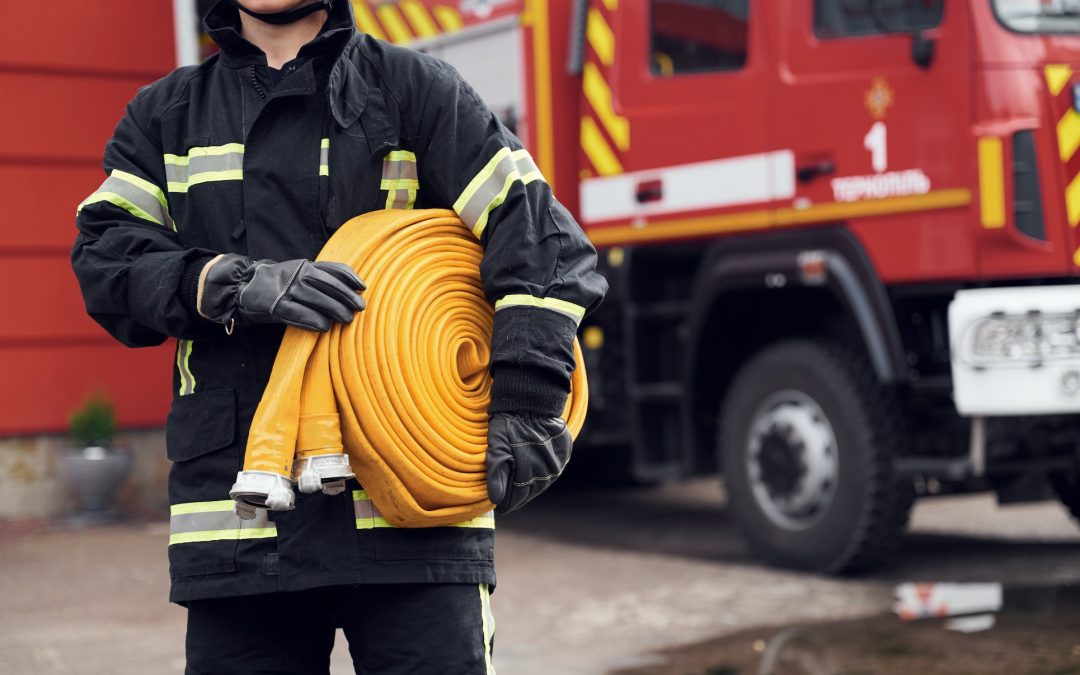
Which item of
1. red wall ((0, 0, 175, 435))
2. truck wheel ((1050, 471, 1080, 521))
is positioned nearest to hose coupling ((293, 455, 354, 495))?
truck wheel ((1050, 471, 1080, 521))

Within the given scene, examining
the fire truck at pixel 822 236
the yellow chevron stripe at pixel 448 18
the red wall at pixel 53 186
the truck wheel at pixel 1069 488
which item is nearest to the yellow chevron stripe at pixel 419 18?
the yellow chevron stripe at pixel 448 18

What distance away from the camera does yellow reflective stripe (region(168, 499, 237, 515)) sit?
2.54 metres

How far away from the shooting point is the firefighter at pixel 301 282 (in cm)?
251

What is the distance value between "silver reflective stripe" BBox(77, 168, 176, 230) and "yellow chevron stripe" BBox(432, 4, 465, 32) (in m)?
5.69

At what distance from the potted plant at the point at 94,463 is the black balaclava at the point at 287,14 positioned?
5.78 m

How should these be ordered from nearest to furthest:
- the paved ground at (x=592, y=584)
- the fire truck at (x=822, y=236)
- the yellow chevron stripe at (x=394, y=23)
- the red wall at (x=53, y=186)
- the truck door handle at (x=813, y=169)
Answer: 1. the paved ground at (x=592, y=584)
2. the fire truck at (x=822, y=236)
3. the truck door handle at (x=813, y=169)
4. the red wall at (x=53, y=186)
5. the yellow chevron stripe at (x=394, y=23)

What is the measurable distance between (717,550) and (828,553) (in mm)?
1138

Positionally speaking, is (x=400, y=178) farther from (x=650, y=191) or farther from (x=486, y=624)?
(x=650, y=191)

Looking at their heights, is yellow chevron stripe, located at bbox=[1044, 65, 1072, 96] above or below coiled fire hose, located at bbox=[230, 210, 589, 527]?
above

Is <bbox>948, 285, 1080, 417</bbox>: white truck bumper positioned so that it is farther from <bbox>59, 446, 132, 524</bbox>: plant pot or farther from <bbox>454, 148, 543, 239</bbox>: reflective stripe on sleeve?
<bbox>59, 446, 132, 524</bbox>: plant pot

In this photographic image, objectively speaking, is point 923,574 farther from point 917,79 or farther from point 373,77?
point 373,77

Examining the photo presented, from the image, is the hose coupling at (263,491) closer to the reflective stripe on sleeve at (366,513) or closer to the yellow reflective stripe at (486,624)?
the reflective stripe on sleeve at (366,513)

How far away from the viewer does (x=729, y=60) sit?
6.94 meters

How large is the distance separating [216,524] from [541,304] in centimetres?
59
